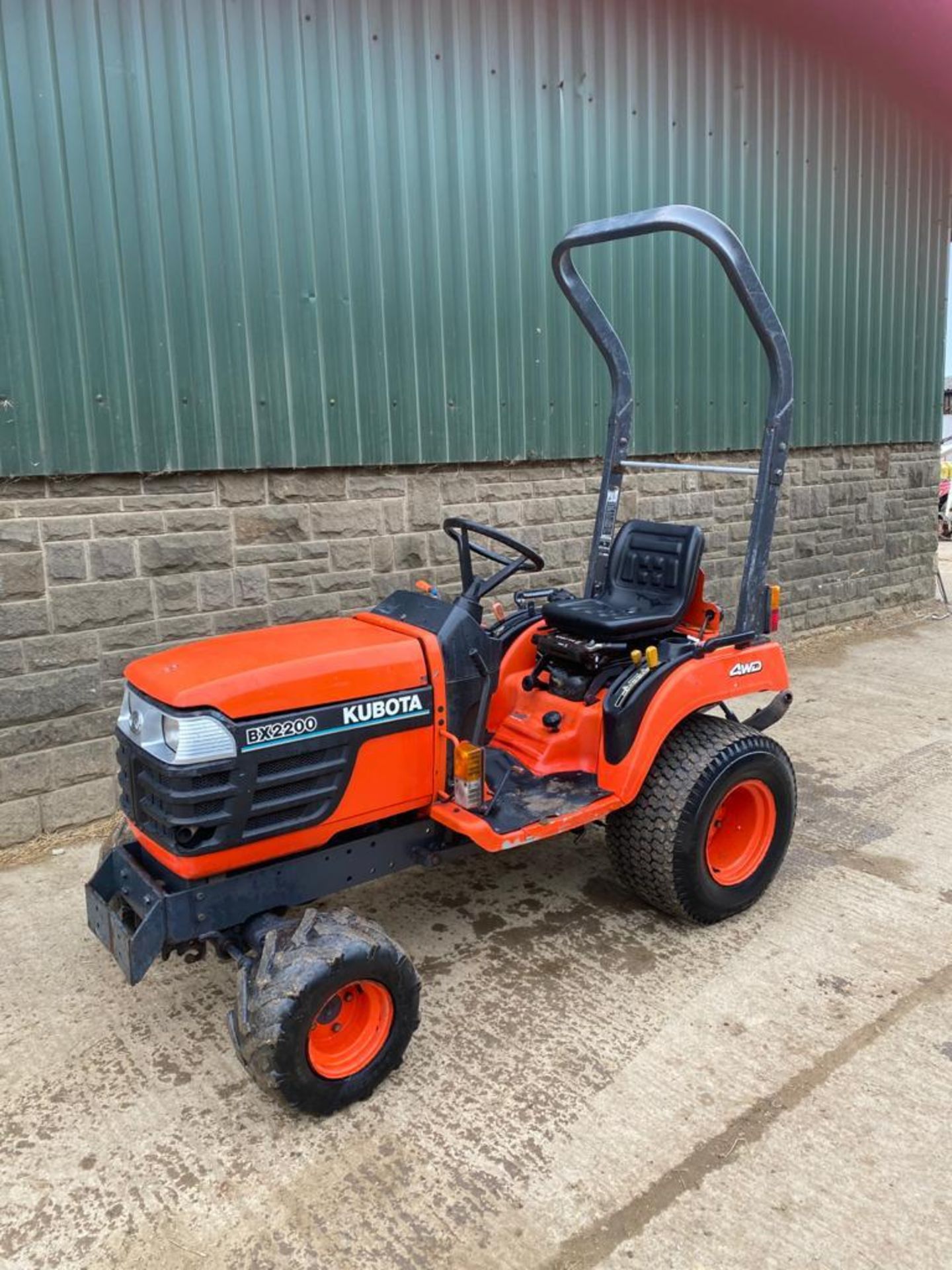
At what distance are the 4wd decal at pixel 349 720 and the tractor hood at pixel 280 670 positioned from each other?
0.03 metres

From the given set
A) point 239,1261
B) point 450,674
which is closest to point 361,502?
point 450,674

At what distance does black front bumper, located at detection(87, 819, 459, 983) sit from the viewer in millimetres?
2578

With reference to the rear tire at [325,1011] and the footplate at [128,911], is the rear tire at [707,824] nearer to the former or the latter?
the rear tire at [325,1011]

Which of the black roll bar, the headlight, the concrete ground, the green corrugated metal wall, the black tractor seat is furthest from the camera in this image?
the green corrugated metal wall

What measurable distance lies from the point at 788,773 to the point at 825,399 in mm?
5233

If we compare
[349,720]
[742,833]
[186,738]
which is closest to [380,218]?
[349,720]

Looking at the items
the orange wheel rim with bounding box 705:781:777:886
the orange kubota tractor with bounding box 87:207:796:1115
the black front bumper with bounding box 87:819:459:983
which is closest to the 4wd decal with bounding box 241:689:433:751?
the orange kubota tractor with bounding box 87:207:796:1115

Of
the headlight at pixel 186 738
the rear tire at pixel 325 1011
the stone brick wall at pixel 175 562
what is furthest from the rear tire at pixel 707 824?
the stone brick wall at pixel 175 562

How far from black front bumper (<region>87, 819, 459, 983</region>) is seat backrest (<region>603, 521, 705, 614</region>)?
130 cm

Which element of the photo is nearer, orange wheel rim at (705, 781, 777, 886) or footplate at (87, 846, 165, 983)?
footplate at (87, 846, 165, 983)

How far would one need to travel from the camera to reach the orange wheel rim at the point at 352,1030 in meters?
2.54

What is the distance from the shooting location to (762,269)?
7.15 meters

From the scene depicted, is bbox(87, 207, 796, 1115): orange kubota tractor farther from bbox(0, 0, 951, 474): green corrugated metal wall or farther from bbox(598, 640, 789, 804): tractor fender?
bbox(0, 0, 951, 474): green corrugated metal wall

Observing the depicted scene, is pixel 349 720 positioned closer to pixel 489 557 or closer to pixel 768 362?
pixel 489 557
